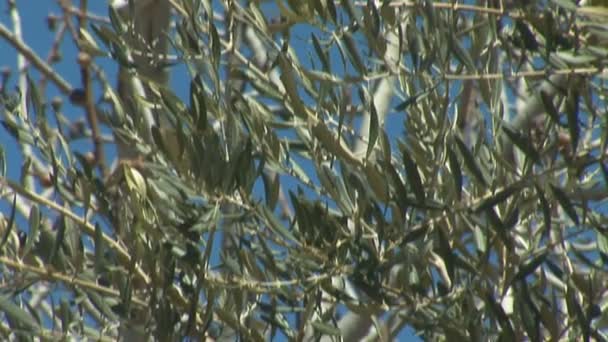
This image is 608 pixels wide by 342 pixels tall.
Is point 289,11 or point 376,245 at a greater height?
point 289,11

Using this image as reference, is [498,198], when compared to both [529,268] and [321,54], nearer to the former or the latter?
[529,268]

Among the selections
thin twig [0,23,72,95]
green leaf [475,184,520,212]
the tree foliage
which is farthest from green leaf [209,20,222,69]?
thin twig [0,23,72,95]

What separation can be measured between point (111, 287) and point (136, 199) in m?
0.15

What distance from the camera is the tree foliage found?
3.73ft

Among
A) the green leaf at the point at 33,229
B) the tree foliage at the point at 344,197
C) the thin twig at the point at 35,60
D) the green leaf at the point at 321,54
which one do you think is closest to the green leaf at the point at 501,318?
the tree foliage at the point at 344,197

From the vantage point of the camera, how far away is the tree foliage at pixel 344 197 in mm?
1136

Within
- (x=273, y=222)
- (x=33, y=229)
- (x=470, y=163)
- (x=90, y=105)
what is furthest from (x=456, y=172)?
(x=90, y=105)

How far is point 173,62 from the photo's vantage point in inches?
53.5

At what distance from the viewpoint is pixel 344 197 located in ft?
3.88

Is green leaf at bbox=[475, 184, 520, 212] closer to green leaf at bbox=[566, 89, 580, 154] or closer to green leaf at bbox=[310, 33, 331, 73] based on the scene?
green leaf at bbox=[566, 89, 580, 154]

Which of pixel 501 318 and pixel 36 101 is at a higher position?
pixel 36 101

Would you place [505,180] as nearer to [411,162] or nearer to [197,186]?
[411,162]

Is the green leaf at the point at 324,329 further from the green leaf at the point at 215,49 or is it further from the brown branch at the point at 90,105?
the brown branch at the point at 90,105

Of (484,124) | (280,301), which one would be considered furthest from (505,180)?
(280,301)
